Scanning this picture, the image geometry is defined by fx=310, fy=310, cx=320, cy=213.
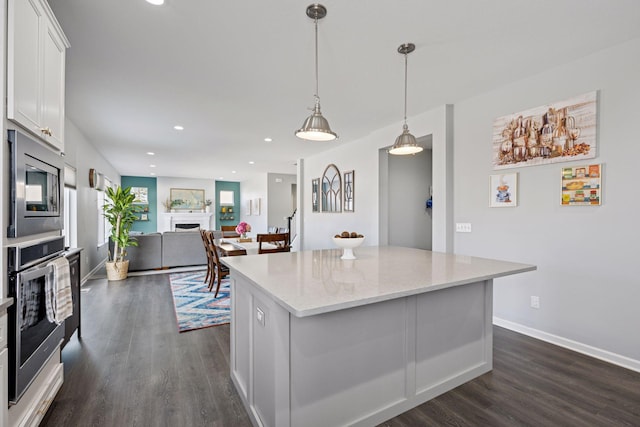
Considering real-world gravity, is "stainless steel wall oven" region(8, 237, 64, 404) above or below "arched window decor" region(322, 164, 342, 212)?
below

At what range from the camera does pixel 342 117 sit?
4312 mm

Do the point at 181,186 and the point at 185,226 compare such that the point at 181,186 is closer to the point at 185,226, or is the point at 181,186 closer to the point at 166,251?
the point at 185,226

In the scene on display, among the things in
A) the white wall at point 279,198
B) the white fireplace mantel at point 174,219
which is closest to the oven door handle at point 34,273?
the white wall at point 279,198

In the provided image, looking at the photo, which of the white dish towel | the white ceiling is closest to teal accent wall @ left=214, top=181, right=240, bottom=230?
the white ceiling

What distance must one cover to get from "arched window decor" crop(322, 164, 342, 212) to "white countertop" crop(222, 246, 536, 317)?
3360mm

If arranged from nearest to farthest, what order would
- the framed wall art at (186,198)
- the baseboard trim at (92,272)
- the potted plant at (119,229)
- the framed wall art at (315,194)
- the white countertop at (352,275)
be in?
the white countertop at (352,275)
the baseboard trim at (92,272)
the potted plant at (119,229)
the framed wall art at (315,194)
the framed wall art at (186,198)

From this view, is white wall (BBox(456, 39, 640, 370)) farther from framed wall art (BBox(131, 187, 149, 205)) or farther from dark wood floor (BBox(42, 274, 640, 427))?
framed wall art (BBox(131, 187, 149, 205))

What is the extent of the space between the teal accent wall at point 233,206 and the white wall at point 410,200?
9.05m

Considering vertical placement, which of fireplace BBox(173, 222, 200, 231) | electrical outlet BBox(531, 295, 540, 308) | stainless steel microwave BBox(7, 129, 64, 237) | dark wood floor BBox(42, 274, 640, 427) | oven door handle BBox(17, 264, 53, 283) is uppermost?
stainless steel microwave BBox(7, 129, 64, 237)

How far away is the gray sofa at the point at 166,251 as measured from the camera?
617 cm

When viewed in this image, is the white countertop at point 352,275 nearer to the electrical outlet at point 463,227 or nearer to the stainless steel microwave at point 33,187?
the stainless steel microwave at point 33,187

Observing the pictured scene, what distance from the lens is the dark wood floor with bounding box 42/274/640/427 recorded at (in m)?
1.87

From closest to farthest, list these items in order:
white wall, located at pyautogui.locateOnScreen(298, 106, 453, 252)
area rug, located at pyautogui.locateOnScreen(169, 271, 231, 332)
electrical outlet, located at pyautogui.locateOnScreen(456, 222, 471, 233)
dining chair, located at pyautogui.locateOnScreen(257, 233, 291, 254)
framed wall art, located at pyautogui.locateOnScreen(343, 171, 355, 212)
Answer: area rug, located at pyautogui.locateOnScreen(169, 271, 231, 332), electrical outlet, located at pyautogui.locateOnScreen(456, 222, 471, 233), white wall, located at pyautogui.locateOnScreen(298, 106, 453, 252), dining chair, located at pyautogui.locateOnScreen(257, 233, 291, 254), framed wall art, located at pyautogui.locateOnScreen(343, 171, 355, 212)

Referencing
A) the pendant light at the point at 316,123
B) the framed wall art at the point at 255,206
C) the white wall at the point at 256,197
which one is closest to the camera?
the pendant light at the point at 316,123
